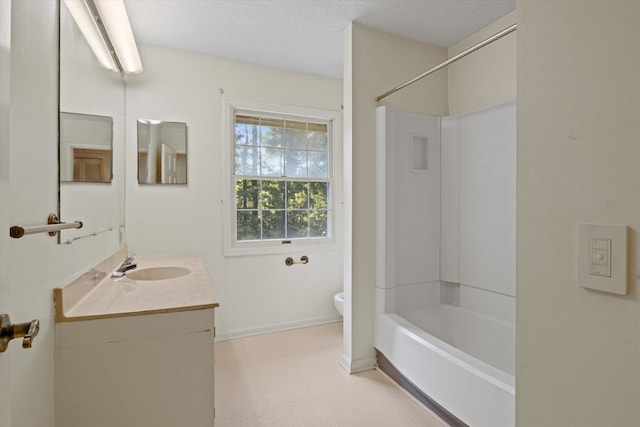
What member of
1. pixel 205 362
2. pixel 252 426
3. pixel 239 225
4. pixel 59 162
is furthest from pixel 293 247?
pixel 59 162

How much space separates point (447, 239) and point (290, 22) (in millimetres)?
2042

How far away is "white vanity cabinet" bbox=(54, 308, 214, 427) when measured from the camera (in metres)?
1.21

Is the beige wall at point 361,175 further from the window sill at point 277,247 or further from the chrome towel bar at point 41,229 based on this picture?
the chrome towel bar at point 41,229

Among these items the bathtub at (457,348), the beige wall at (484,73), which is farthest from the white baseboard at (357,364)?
the beige wall at (484,73)

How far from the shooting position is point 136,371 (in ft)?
4.16

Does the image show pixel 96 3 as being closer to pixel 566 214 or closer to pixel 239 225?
pixel 239 225

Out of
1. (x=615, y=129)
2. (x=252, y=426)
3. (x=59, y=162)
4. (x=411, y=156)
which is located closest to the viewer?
→ (x=615, y=129)

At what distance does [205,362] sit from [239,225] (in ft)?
5.74

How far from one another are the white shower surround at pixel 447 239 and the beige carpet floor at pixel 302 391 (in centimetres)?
19

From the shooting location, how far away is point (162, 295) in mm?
1469

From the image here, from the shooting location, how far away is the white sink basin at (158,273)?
6.88ft

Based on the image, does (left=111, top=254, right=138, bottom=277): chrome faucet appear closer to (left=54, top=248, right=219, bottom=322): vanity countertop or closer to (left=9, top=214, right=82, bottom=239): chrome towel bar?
(left=54, top=248, right=219, bottom=322): vanity countertop

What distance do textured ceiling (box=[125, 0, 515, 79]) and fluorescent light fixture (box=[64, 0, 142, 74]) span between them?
0.33 metres

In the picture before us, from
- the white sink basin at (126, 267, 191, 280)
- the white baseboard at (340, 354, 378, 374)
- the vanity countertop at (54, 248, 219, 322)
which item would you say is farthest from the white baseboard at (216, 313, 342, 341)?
the vanity countertop at (54, 248, 219, 322)
